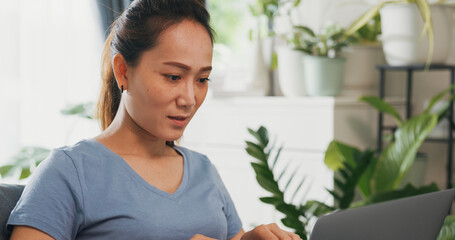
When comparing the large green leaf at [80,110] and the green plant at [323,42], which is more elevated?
the green plant at [323,42]

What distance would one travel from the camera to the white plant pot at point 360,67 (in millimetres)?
2686

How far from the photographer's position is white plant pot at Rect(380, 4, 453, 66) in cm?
233

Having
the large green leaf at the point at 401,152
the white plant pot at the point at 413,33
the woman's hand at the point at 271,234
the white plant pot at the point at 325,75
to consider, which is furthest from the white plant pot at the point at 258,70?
the woman's hand at the point at 271,234

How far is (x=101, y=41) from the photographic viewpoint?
2611mm

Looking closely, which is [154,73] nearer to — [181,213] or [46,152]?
[181,213]

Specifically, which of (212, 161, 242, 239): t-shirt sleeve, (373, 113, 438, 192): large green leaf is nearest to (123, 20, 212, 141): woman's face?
(212, 161, 242, 239): t-shirt sleeve

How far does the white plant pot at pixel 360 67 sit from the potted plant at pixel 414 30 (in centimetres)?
28

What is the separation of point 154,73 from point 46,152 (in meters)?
1.14

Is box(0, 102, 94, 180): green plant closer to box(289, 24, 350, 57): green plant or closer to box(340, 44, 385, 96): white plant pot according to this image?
box(289, 24, 350, 57): green plant

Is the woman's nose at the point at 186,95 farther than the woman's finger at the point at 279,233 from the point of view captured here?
Yes

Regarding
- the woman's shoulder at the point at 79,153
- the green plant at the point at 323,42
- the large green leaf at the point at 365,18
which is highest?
the large green leaf at the point at 365,18

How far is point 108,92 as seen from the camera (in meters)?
1.24

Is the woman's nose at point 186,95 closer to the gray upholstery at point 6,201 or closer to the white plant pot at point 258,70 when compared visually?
the gray upholstery at point 6,201

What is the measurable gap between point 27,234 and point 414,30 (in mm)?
1875
